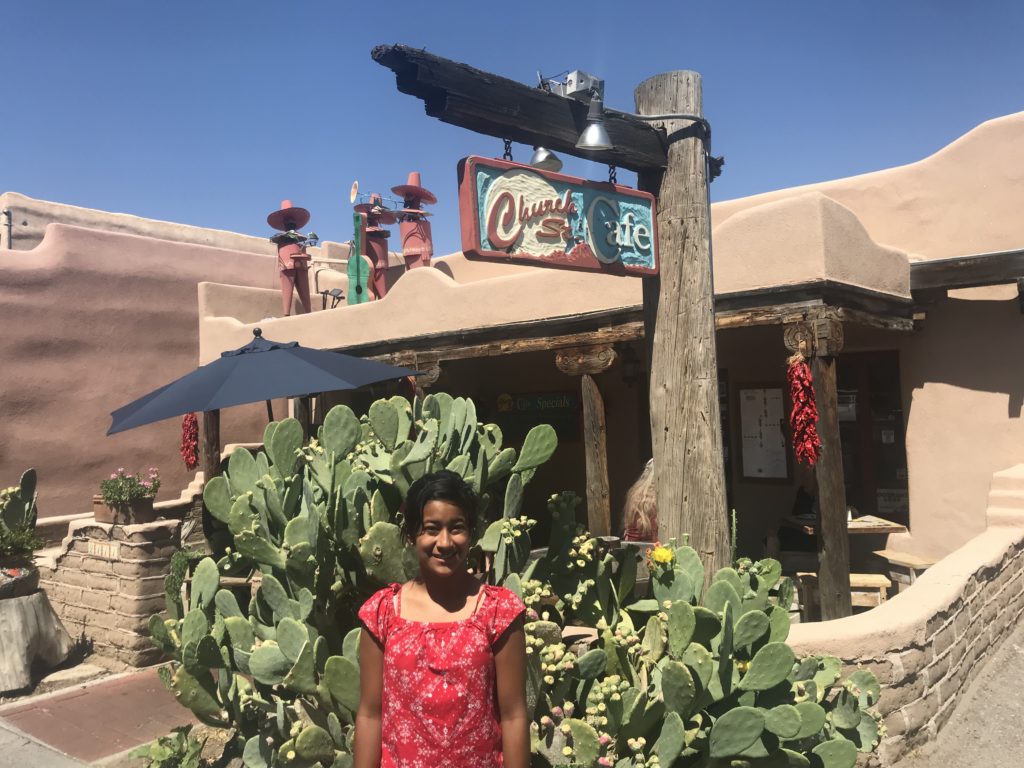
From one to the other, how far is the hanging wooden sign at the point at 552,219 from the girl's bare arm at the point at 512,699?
1.71 metres

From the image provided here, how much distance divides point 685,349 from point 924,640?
225 cm

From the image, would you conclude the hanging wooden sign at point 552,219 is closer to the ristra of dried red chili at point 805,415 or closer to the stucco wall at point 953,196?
the ristra of dried red chili at point 805,415

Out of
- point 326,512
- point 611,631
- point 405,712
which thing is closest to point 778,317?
point 611,631

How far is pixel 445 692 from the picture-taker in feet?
7.14

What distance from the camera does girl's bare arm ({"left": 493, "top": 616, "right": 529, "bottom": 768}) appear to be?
221 centimetres

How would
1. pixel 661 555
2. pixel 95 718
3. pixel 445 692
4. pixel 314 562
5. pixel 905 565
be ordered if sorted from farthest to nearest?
pixel 905 565, pixel 95 718, pixel 661 555, pixel 314 562, pixel 445 692

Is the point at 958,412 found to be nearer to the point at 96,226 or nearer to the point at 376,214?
the point at 376,214

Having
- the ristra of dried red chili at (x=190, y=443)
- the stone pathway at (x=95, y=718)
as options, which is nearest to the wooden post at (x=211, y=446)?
the ristra of dried red chili at (x=190, y=443)

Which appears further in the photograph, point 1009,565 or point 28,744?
point 1009,565

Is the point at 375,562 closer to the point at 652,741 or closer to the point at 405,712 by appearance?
the point at 405,712

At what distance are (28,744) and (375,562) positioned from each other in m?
4.01

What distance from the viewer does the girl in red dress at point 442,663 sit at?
2.18 m

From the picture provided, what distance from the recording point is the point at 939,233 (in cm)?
820

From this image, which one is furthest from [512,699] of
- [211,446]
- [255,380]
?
[211,446]
